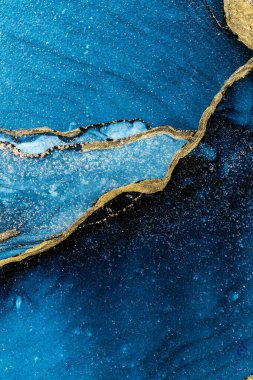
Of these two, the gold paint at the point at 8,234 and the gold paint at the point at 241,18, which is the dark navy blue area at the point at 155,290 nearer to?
the gold paint at the point at 8,234

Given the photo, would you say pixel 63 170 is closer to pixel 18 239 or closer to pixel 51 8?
pixel 18 239

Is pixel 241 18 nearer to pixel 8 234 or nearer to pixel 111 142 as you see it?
pixel 111 142

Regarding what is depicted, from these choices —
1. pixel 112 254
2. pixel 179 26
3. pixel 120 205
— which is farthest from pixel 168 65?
pixel 112 254

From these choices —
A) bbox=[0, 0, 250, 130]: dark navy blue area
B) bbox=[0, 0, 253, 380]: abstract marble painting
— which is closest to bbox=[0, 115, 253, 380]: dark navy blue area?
bbox=[0, 0, 253, 380]: abstract marble painting

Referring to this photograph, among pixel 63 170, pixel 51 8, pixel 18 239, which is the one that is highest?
pixel 51 8

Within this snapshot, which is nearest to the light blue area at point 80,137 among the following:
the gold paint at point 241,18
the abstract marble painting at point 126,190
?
the abstract marble painting at point 126,190
